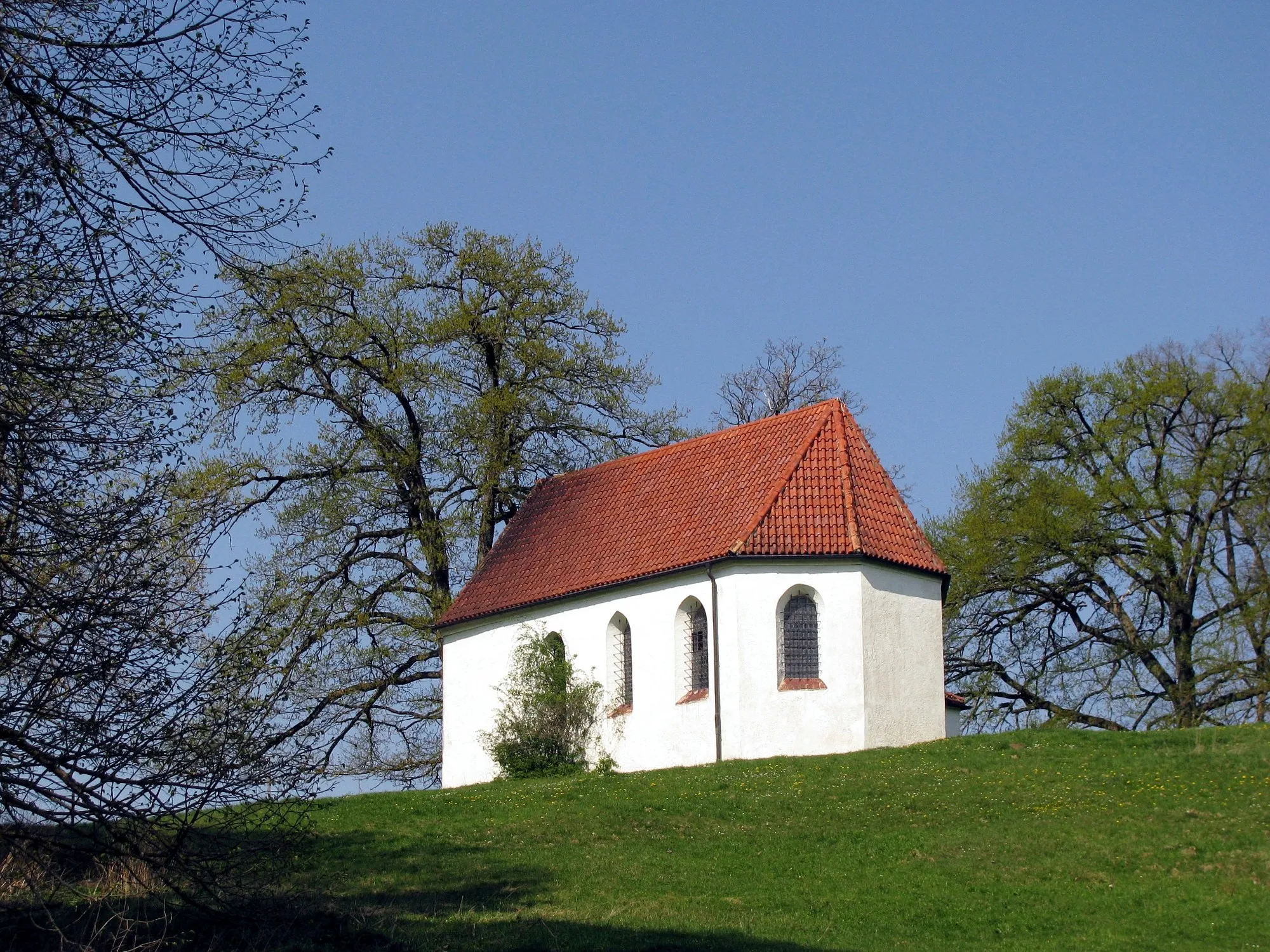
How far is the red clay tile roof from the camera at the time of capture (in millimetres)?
28594

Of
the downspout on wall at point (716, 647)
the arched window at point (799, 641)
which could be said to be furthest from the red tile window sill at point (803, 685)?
the downspout on wall at point (716, 647)

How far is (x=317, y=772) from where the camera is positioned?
11.0m

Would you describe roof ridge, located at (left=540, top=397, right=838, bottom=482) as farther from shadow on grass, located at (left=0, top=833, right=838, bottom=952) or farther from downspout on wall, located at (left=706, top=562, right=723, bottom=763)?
shadow on grass, located at (left=0, top=833, right=838, bottom=952)

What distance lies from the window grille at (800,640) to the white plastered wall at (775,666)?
0.57ft

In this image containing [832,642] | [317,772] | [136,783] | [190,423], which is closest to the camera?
[136,783]

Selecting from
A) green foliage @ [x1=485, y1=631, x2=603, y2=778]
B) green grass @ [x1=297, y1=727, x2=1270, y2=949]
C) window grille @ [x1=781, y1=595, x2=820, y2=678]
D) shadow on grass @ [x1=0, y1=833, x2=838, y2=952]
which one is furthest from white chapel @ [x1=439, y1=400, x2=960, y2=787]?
shadow on grass @ [x1=0, y1=833, x2=838, y2=952]

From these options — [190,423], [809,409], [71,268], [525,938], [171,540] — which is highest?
[809,409]

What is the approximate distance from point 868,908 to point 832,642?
11064 mm

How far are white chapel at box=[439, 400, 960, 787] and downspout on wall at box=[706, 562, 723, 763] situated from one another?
0.03 meters

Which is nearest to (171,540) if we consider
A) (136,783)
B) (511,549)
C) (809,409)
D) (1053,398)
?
(136,783)

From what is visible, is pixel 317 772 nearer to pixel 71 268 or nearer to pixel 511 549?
pixel 71 268

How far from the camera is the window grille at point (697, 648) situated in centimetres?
2884

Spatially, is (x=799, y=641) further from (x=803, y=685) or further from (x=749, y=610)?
(x=749, y=610)

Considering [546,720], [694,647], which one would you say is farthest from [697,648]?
[546,720]
